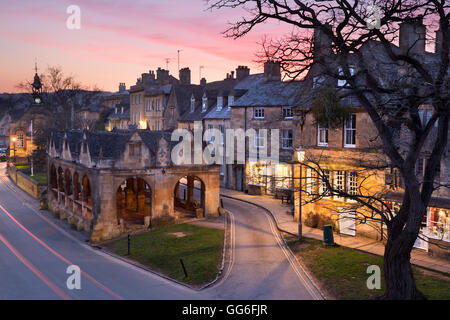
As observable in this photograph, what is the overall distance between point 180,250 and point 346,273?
9.49m

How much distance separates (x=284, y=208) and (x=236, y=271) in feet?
49.0

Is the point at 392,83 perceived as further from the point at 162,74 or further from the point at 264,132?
the point at 162,74

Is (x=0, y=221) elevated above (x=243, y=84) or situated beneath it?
situated beneath

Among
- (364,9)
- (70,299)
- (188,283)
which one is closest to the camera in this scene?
(364,9)

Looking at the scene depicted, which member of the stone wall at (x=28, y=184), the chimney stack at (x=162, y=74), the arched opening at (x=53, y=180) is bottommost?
the stone wall at (x=28, y=184)

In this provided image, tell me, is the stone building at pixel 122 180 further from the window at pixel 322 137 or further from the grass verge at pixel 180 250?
the window at pixel 322 137

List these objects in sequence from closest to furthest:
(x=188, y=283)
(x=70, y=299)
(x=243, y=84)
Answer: (x=70, y=299), (x=188, y=283), (x=243, y=84)

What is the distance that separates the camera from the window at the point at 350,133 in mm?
26375

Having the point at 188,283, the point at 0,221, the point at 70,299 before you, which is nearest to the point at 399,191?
the point at 188,283

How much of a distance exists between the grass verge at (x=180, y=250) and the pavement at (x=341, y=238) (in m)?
5.17

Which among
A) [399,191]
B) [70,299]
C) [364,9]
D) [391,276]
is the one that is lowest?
[70,299]

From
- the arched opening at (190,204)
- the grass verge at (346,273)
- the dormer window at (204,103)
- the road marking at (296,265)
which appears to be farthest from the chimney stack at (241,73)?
the grass verge at (346,273)

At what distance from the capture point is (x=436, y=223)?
72.3ft
